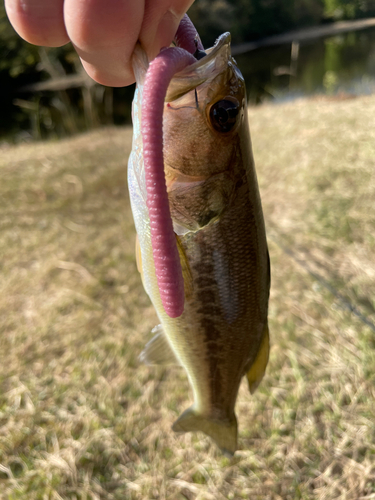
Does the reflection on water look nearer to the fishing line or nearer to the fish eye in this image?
the fishing line

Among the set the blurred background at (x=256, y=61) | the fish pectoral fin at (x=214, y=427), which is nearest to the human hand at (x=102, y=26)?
the fish pectoral fin at (x=214, y=427)

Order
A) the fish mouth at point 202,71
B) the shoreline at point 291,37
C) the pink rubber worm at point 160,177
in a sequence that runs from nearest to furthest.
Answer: the pink rubber worm at point 160,177 → the fish mouth at point 202,71 → the shoreline at point 291,37

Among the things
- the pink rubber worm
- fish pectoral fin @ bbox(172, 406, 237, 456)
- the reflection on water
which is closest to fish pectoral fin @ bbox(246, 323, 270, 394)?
fish pectoral fin @ bbox(172, 406, 237, 456)

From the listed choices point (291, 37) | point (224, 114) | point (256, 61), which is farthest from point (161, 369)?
point (291, 37)

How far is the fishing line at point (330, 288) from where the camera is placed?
2.01 m

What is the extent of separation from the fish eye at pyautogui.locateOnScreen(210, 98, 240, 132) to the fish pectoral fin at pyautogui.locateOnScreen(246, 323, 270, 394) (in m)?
0.58

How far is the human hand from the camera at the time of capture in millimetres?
522

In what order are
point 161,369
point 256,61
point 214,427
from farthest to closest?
point 256,61, point 161,369, point 214,427

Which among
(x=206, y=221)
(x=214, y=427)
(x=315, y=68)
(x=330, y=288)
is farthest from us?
(x=315, y=68)

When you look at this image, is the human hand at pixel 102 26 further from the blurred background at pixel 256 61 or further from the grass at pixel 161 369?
the blurred background at pixel 256 61

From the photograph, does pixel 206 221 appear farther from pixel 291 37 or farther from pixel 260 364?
pixel 291 37

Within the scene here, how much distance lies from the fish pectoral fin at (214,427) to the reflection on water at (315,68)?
7.06 meters

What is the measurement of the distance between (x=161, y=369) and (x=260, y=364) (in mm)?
1198

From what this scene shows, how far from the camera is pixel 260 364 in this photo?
3.35ft
